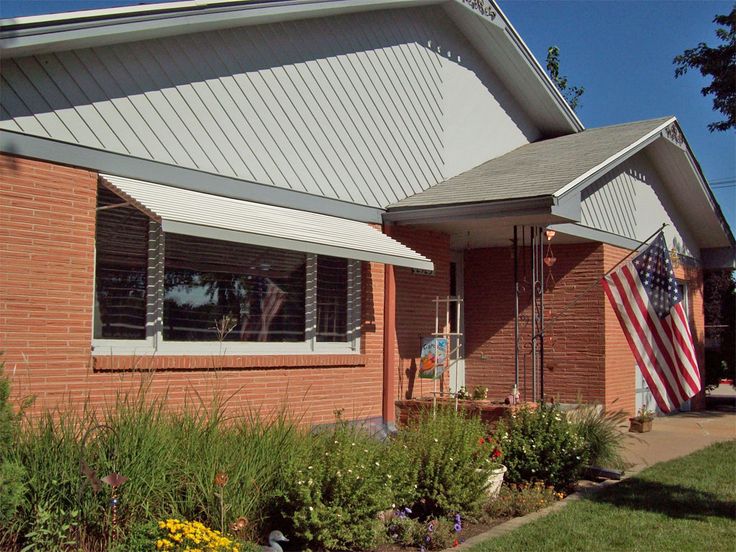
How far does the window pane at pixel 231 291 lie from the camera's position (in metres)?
8.38

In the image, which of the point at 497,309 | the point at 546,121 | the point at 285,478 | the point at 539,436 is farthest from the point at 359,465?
the point at 546,121

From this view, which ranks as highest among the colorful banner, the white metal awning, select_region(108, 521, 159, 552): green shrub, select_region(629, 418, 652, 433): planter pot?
the white metal awning

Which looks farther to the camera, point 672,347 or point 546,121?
point 546,121

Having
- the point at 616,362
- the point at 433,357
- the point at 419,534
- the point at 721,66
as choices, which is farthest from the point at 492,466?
the point at 721,66

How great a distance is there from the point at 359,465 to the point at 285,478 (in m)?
0.58

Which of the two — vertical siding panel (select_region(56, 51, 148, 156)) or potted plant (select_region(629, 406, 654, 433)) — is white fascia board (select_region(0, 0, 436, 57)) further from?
potted plant (select_region(629, 406, 654, 433))

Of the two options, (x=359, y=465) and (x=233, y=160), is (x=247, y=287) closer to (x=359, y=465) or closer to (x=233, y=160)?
(x=233, y=160)

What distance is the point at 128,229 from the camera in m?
7.95

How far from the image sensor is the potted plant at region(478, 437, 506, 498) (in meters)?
7.53

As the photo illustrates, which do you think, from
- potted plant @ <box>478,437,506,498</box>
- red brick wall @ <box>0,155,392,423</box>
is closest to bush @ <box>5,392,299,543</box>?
red brick wall @ <box>0,155,392,423</box>

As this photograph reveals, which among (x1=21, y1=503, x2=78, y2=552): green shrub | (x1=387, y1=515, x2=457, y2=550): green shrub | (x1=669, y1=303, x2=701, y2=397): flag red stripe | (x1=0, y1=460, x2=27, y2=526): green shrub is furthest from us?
(x1=669, y1=303, x2=701, y2=397): flag red stripe

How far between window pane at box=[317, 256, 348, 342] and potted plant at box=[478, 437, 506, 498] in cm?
268

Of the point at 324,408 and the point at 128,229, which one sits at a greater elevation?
the point at 128,229

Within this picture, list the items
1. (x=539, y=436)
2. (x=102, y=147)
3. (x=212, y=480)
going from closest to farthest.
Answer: (x=212, y=480), (x=102, y=147), (x=539, y=436)
